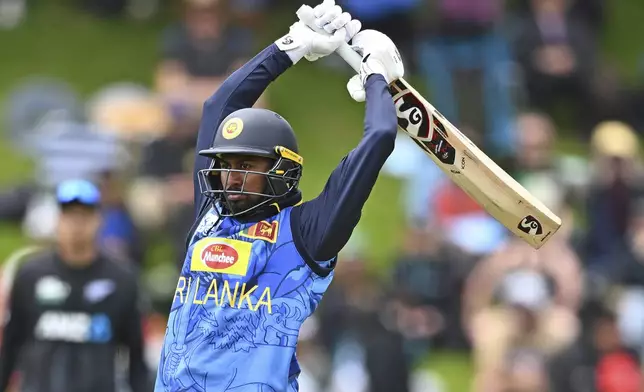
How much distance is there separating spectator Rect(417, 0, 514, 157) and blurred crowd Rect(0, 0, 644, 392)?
2 cm

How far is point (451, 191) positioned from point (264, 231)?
7.01m

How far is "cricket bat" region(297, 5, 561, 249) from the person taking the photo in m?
5.16

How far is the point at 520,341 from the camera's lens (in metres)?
9.76

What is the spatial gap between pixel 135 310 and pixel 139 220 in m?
4.66

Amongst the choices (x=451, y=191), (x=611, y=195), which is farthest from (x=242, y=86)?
(x=611, y=195)

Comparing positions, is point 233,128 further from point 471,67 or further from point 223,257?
point 471,67

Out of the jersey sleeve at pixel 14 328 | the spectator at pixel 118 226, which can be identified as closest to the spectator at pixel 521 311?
the spectator at pixel 118 226

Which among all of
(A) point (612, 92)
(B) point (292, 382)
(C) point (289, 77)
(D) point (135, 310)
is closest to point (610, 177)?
(A) point (612, 92)

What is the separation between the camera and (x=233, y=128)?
477 centimetres

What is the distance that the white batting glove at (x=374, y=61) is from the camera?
4.86m

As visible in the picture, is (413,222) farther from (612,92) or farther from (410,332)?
(612,92)

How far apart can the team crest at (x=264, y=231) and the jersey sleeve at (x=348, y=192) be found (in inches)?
3.0

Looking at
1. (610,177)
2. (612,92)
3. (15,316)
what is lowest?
(15,316)

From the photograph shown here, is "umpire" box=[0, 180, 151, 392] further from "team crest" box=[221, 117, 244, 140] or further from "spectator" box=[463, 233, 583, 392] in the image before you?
"spectator" box=[463, 233, 583, 392]
